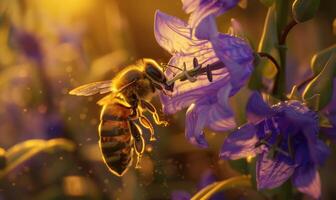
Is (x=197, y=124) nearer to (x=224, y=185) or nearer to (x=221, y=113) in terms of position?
(x=221, y=113)

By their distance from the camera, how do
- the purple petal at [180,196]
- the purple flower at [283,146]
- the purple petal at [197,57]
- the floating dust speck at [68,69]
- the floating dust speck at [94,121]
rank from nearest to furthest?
Result: the purple petal at [197,57] < the purple flower at [283,146] < the purple petal at [180,196] < the floating dust speck at [94,121] < the floating dust speck at [68,69]

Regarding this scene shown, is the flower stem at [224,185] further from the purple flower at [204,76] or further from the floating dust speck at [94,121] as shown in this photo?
the floating dust speck at [94,121]

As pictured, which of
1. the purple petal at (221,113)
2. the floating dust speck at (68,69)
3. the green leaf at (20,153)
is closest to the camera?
the purple petal at (221,113)

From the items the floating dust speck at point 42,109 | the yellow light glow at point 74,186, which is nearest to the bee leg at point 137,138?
the yellow light glow at point 74,186

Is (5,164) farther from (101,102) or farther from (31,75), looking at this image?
(31,75)

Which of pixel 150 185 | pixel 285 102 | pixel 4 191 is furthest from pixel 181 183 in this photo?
pixel 285 102

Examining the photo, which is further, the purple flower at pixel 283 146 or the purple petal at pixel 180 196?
the purple petal at pixel 180 196

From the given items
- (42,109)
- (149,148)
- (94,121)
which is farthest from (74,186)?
(42,109)

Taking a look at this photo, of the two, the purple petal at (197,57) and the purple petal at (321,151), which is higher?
the purple petal at (197,57)

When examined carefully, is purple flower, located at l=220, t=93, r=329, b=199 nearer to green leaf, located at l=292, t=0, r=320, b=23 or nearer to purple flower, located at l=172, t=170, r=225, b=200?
green leaf, located at l=292, t=0, r=320, b=23
